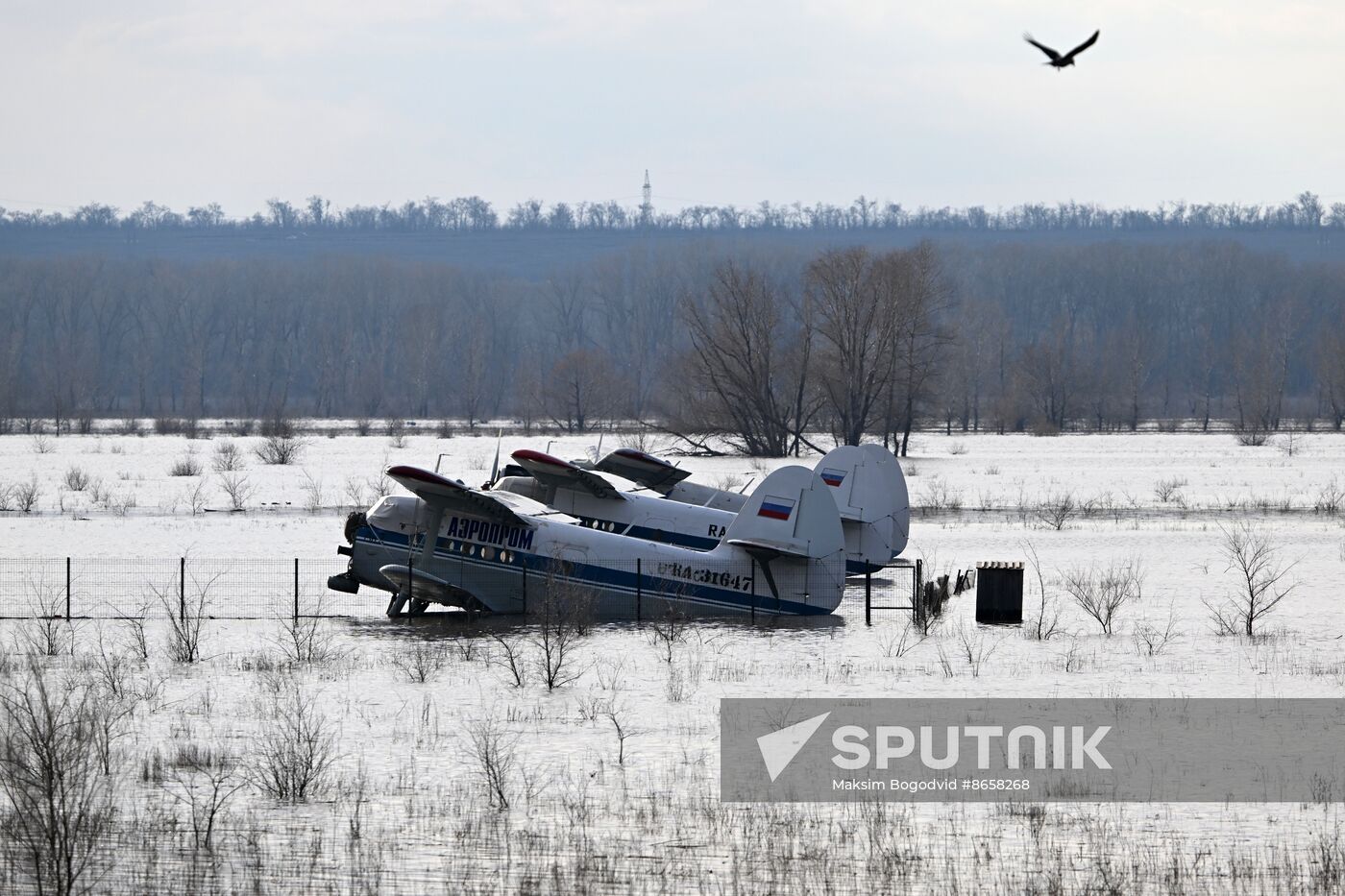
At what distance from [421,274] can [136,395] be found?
36.7 meters

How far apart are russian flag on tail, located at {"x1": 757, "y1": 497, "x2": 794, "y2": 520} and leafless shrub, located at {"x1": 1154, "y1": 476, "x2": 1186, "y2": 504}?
23.8m

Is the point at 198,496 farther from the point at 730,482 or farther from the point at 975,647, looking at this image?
the point at 975,647

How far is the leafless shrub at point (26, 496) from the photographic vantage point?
36.8 meters

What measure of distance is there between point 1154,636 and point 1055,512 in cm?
1779

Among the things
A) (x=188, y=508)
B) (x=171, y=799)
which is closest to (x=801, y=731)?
(x=171, y=799)

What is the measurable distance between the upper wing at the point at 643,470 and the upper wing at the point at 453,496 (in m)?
6.60

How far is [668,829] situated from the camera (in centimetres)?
1020

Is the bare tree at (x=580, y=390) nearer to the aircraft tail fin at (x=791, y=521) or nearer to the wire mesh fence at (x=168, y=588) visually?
the wire mesh fence at (x=168, y=588)

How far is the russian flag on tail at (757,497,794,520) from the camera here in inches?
799

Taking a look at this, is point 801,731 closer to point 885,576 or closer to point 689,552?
point 689,552

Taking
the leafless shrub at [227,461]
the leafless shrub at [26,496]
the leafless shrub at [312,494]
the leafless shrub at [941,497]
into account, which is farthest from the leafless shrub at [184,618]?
the leafless shrub at [227,461]

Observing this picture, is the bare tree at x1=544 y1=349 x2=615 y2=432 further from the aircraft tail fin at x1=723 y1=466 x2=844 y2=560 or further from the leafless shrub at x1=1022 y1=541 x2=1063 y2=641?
the aircraft tail fin at x1=723 y1=466 x2=844 y2=560

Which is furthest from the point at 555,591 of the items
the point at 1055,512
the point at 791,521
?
the point at 1055,512

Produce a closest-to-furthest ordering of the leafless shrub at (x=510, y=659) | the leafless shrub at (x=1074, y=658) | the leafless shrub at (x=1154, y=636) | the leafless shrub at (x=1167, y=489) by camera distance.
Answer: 1. the leafless shrub at (x=510, y=659)
2. the leafless shrub at (x=1074, y=658)
3. the leafless shrub at (x=1154, y=636)
4. the leafless shrub at (x=1167, y=489)
